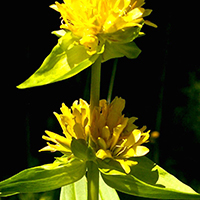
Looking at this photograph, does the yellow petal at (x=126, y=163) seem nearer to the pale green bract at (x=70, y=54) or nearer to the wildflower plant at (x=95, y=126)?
the wildflower plant at (x=95, y=126)

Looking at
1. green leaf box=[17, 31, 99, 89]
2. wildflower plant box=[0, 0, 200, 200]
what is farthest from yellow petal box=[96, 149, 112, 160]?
green leaf box=[17, 31, 99, 89]

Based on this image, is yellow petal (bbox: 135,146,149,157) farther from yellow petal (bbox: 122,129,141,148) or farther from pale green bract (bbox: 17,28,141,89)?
pale green bract (bbox: 17,28,141,89)

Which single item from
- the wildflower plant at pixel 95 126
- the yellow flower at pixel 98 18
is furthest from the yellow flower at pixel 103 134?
the yellow flower at pixel 98 18

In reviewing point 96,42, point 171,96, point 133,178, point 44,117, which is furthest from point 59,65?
point 171,96

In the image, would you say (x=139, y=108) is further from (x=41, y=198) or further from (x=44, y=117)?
(x=41, y=198)

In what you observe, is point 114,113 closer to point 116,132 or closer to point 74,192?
point 116,132
